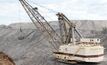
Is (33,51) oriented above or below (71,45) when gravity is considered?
below

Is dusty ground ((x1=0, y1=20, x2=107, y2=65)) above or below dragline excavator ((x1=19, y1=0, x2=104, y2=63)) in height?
below

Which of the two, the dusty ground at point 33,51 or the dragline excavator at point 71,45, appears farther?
the dusty ground at point 33,51

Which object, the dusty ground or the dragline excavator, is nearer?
the dragline excavator

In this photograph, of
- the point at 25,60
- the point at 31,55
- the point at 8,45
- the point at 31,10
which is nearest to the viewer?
the point at 31,10

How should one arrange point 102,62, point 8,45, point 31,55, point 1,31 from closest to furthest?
point 102,62, point 31,55, point 8,45, point 1,31

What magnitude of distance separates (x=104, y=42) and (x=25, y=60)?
86.7ft

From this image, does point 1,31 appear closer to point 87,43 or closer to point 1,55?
point 87,43

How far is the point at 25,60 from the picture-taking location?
7012cm

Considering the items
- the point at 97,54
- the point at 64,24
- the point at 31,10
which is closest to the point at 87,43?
the point at 97,54

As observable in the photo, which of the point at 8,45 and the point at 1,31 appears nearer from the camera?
the point at 8,45

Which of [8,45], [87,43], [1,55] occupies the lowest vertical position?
[8,45]

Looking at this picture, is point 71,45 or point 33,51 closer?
point 71,45

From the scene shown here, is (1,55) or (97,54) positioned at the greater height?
(1,55)

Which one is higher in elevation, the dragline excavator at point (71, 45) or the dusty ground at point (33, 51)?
the dragline excavator at point (71, 45)
